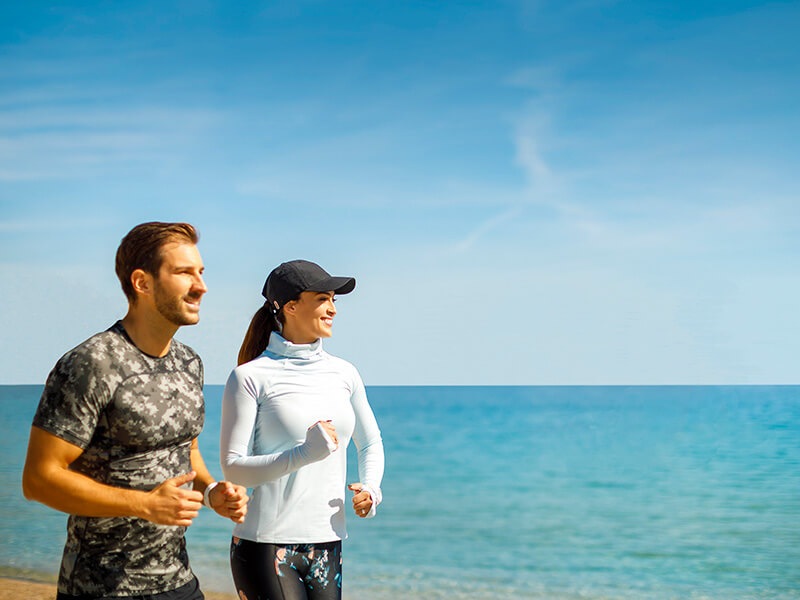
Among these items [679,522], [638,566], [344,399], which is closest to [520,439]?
[679,522]

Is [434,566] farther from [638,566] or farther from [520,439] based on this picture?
[520,439]

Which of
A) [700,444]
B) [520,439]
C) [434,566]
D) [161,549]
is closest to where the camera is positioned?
[161,549]

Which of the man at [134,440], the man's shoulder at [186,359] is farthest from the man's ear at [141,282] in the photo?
the man's shoulder at [186,359]

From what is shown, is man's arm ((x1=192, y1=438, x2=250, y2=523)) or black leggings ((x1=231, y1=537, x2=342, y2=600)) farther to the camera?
black leggings ((x1=231, y1=537, x2=342, y2=600))

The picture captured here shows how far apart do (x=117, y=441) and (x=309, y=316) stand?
1038 millimetres

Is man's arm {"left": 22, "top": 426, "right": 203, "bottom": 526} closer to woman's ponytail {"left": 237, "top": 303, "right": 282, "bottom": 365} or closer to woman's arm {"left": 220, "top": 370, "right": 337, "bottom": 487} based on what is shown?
woman's arm {"left": 220, "top": 370, "right": 337, "bottom": 487}

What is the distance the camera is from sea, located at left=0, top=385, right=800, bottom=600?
12062 millimetres

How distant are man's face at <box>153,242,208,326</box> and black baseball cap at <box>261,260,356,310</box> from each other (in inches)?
27.2

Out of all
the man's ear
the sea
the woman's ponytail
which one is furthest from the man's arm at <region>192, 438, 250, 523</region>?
the sea

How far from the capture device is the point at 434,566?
1286 centimetres

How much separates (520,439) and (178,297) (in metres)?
48.4

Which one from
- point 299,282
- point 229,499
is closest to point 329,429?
point 229,499

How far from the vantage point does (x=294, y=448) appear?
2.90 meters

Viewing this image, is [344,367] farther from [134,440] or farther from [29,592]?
[29,592]
